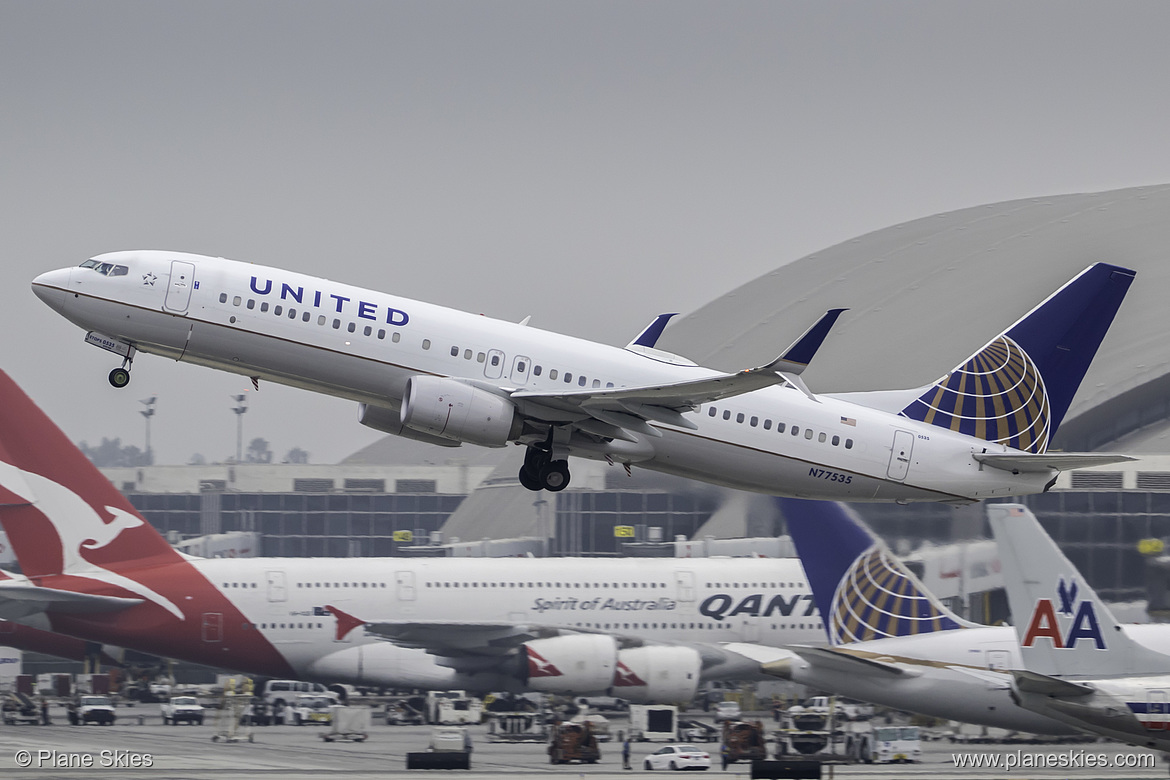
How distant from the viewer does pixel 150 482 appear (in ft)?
420

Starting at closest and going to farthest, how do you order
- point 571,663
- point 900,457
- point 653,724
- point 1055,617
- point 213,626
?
point 1055,617 < point 900,457 < point 653,724 < point 571,663 < point 213,626

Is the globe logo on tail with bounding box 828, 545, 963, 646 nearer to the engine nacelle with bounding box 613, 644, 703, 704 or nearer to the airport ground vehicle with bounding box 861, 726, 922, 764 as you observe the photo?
the airport ground vehicle with bounding box 861, 726, 922, 764

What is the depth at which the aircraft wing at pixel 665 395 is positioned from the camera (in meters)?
27.7

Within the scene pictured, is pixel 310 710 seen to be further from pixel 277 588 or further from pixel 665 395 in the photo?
pixel 665 395

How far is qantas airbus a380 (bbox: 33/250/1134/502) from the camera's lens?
30.5m

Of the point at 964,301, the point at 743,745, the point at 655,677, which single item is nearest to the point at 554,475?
the point at 743,745

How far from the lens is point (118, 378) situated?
31.3 m

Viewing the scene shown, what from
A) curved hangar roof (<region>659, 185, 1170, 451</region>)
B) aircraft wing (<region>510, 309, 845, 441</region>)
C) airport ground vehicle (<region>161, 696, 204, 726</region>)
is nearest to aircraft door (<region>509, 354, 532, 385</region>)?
aircraft wing (<region>510, 309, 845, 441</region>)

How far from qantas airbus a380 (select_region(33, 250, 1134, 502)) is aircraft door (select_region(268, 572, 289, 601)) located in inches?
615

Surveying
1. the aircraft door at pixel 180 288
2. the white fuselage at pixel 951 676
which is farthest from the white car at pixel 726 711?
the aircraft door at pixel 180 288

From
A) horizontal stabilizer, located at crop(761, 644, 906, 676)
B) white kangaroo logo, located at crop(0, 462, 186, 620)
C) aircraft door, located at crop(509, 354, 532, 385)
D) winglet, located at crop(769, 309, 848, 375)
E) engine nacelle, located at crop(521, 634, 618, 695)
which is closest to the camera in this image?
winglet, located at crop(769, 309, 848, 375)

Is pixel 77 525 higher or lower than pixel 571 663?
higher

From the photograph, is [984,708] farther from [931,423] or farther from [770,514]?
[770,514]

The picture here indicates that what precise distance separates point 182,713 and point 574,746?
16810 mm
